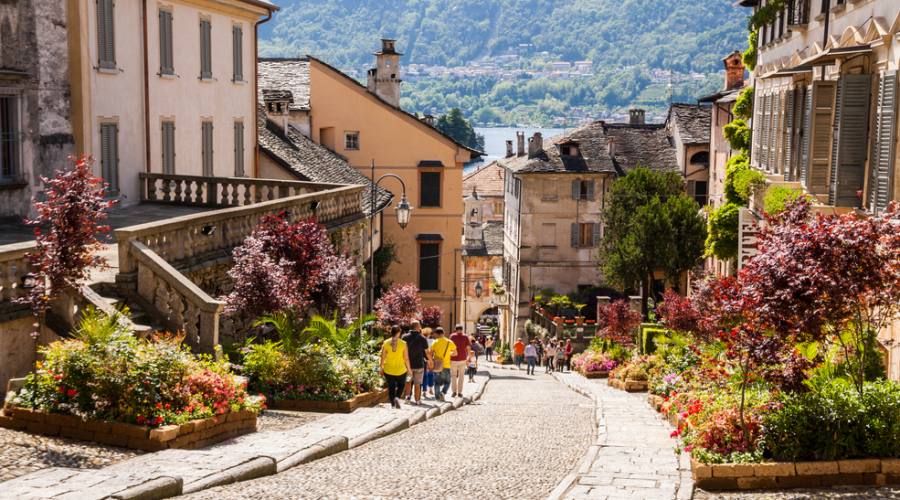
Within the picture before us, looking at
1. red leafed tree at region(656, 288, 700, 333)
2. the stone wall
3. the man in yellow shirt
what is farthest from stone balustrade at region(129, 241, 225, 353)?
red leafed tree at region(656, 288, 700, 333)

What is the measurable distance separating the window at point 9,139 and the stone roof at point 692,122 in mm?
46276

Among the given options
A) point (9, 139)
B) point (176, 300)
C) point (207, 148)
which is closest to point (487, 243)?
point (207, 148)

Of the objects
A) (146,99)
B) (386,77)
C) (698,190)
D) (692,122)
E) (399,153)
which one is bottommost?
(698,190)

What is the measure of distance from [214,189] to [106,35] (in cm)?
420

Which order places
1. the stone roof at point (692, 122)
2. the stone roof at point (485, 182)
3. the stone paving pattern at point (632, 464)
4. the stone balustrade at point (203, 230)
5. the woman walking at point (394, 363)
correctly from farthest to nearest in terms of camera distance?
the stone roof at point (485, 182)
the stone roof at point (692, 122)
the woman walking at point (394, 363)
the stone balustrade at point (203, 230)
the stone paving pattern at point (632, 464)

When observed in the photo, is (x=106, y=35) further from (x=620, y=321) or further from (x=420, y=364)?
(x=620, y=321)

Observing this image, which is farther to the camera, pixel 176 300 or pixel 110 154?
pixel 110 154

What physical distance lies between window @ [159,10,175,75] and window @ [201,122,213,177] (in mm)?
2644

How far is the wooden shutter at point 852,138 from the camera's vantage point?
18719 mm

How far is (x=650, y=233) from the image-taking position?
176 ft

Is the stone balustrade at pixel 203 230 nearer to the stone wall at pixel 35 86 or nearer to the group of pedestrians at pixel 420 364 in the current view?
the group of pedestrians at pixel 420 364

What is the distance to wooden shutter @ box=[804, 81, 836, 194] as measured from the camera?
21.6m

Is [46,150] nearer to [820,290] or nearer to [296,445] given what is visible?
[296,445]

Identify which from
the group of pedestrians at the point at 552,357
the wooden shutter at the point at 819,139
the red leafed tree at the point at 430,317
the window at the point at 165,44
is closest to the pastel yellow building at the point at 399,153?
the red leafed tree at the point at 430,317
